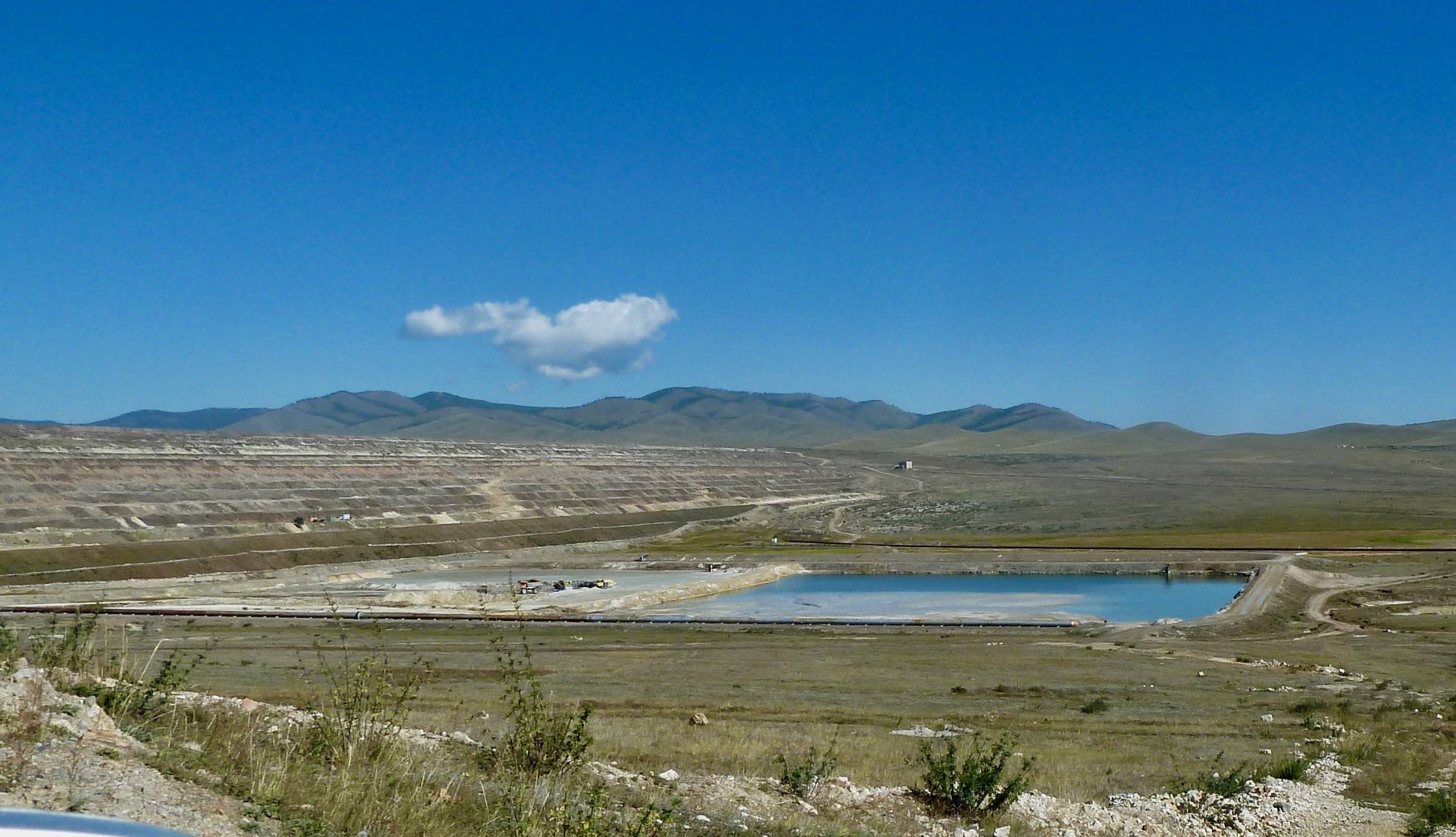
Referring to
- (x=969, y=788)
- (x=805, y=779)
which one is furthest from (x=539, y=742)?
(x=969, y=788)

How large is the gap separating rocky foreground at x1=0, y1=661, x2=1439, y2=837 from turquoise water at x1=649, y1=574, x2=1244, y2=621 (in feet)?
136

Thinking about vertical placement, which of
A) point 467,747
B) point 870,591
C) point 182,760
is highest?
point 182,760

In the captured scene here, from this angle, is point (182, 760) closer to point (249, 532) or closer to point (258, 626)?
point (258, 626)

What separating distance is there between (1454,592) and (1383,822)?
55.1 meters

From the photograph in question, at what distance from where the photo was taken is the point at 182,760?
7895 millimetres

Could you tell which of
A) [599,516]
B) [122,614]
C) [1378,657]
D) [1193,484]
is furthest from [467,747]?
[1193,484]

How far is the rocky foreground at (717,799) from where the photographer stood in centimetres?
673

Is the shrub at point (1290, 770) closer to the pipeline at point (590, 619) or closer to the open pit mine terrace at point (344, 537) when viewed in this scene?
the open pit mine terrace at point (344, 537)

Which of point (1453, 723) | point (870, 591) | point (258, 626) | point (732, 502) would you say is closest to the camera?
point (1453, 723)

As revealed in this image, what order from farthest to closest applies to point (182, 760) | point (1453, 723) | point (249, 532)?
point (249, 532) → point (1453, 723) → point (182, 760)

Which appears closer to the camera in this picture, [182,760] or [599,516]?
[182,760]

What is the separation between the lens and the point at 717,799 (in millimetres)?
11562

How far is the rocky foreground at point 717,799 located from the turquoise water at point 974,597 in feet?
136

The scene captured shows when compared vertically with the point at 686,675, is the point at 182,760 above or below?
above
